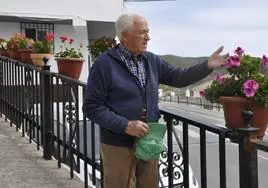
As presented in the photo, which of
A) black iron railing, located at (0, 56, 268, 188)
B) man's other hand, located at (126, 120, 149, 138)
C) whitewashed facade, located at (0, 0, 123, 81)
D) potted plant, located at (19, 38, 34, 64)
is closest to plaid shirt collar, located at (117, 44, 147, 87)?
man's other hand, located at (126, 120, 149, 138)

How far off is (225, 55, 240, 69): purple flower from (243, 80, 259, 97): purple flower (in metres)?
0.14

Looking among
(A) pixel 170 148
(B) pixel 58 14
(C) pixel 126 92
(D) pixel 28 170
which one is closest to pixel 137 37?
(C) pixel 126 92

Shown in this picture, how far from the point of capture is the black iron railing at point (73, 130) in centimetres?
257

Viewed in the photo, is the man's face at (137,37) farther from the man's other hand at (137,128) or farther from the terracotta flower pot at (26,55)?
the terracotta flower pot at (26,55)

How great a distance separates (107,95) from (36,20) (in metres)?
16.2

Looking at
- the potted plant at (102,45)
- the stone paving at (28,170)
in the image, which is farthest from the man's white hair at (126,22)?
the stone paving at (28,170)

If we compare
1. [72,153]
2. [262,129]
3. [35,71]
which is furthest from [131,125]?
[35,71]

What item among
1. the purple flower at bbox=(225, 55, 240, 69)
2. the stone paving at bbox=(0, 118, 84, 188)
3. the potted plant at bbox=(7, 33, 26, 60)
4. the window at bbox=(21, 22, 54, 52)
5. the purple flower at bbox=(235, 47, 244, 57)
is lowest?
the stone paving at bbox=(0, 118, 84, 188)

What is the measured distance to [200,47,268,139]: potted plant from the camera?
2498 millimetres

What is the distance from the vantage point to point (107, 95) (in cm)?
281

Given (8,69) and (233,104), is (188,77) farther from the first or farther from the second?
(8,69)

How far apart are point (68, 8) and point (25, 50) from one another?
40.0 feet

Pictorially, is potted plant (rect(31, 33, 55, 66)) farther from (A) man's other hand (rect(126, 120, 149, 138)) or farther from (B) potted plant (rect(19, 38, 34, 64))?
(A) man's other hand (rect(126, 120, 149, 138))

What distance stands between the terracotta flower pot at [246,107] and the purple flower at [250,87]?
0.05 m
